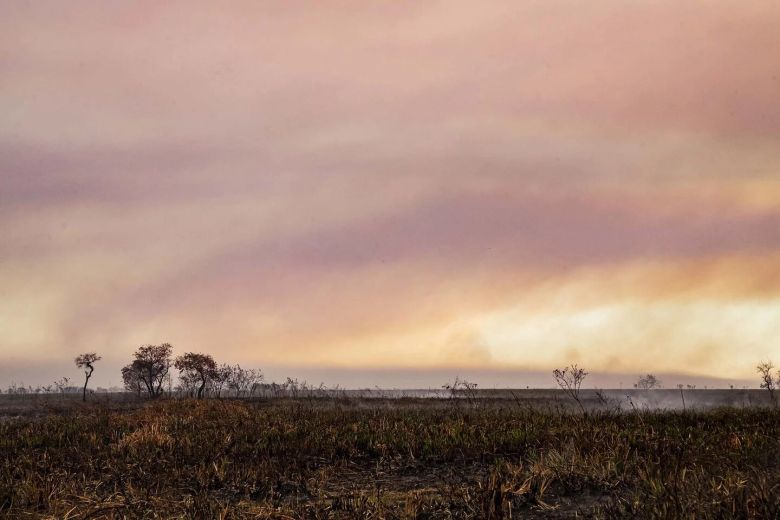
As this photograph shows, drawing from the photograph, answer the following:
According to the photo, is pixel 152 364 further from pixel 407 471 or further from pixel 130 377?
pixel 407 471

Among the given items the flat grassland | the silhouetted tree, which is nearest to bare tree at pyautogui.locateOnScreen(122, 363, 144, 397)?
the silhouetted tree

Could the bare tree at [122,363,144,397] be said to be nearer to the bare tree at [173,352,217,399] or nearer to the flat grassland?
the bare tree at [173,352,217,399]

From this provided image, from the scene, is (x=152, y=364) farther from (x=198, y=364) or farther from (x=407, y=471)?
(x=407, y=471)

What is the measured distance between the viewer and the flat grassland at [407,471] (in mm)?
6117

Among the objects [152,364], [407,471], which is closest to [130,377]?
[152,364]

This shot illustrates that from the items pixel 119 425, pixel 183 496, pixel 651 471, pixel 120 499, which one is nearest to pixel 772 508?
pixel 651 471

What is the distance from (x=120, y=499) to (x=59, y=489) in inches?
51.1

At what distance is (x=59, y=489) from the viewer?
7.99 meters

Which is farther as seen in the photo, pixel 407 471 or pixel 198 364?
pixel 198 364

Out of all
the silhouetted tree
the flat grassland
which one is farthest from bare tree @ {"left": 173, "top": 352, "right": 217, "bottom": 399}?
A: the flat grassland

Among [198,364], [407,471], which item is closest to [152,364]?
[198,364]

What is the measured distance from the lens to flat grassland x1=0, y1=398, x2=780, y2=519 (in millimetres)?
6117

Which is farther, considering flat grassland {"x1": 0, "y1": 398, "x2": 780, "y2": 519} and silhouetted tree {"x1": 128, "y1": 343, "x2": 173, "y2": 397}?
silhouetted tree {"x1": 128, "y1": 343, "x2": 173, "y2": 397}

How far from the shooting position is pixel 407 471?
30.3 feet
